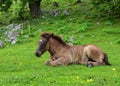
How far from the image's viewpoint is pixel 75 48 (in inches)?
640

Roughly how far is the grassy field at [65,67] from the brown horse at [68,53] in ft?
1.48

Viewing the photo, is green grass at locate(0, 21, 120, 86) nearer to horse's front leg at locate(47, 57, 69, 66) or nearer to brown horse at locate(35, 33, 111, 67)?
horse's front leg at locate(47, 57, 69, 66)

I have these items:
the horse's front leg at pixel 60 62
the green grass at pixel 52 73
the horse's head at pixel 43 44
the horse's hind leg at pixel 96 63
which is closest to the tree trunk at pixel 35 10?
the green grass at pixel 52 73

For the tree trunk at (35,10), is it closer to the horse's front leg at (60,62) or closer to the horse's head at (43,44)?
the horse's head at (43,44)

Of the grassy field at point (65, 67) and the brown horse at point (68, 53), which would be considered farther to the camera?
the brown horse at point (68, 53)

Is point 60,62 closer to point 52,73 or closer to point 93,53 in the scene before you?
→ point 93,53

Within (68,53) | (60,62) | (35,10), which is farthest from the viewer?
(35,10)

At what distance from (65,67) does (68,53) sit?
111cm

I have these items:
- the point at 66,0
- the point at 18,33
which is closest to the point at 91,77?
the point at 18,33

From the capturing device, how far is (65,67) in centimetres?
1516

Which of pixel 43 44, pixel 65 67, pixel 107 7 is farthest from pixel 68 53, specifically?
pixel 107 7

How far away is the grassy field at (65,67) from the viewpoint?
12070 mm

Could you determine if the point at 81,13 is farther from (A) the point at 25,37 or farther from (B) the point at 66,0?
(A) the point at 25,37

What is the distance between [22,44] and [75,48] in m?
10.5
